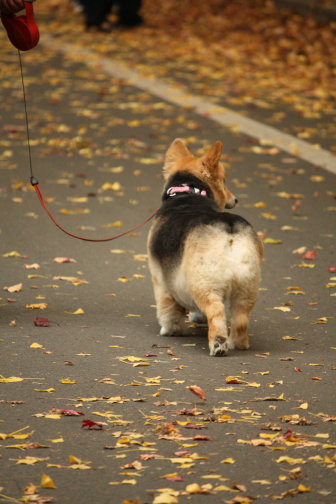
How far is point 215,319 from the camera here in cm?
672

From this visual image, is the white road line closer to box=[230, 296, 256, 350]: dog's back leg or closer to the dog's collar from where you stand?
the dog's collar

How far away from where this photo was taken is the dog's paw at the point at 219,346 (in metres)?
6.77

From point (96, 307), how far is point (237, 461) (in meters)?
3.36

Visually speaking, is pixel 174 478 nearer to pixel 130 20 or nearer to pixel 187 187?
pixel 187 187

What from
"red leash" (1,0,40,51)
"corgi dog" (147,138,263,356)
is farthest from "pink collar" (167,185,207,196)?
"red leash" (1,0,40,51)

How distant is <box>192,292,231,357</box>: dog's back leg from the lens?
6.73 metres

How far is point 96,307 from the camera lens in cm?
809

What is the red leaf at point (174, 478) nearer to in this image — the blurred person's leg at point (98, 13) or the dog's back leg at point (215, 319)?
the dog's back leg at point (215, 319)

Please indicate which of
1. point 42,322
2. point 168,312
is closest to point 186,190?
point 168,312

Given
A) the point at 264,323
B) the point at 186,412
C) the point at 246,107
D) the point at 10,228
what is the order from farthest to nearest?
the point at 246,107 → the point at 10,228 → the point at 264,323 → the point at 186,412

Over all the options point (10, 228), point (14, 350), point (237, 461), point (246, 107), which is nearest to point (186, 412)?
point (237, 461)

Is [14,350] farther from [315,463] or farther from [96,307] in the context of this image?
[315,463]

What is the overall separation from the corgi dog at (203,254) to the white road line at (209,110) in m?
5.87

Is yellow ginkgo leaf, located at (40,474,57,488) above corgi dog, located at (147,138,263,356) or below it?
above
